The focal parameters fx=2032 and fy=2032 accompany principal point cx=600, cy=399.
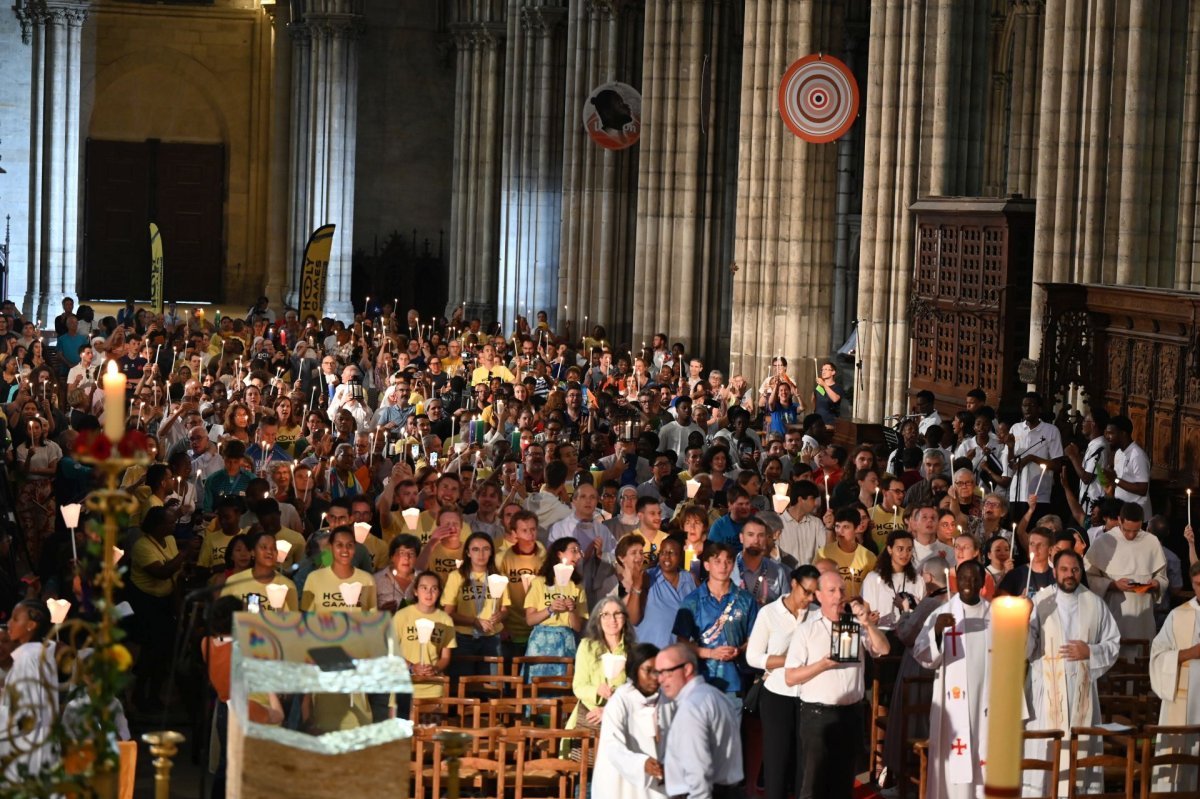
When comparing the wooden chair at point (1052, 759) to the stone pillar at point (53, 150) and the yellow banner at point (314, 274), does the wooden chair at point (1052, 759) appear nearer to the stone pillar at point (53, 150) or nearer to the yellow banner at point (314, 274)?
the yellow banner at point (314, 274)

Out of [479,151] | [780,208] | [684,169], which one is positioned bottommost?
[780,208]

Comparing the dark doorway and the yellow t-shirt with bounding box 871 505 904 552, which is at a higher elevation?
the dark doorway

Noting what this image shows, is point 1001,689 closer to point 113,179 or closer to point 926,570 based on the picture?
point 926,570

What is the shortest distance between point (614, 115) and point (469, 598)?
19.9 m

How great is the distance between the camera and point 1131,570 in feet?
43.9

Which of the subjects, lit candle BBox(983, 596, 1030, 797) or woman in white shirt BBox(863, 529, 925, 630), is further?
woman in white shirt BBox(863, 529, 925, 630)

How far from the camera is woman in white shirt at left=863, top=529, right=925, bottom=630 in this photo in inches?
492

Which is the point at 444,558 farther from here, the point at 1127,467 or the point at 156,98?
the point at 156,98

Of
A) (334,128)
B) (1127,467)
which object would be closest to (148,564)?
(1127,467)

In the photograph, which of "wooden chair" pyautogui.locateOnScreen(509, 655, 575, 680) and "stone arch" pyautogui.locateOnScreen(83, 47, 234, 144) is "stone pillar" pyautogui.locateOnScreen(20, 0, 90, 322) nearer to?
"stone arch" pyautogui.locateOnScreen(83, 47, 234, 144)

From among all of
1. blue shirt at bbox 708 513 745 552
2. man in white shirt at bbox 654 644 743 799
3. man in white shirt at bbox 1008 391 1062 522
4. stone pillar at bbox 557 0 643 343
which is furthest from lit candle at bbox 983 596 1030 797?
stone pillar at bbox 557 0 643 343

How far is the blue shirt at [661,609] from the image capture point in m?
12.0

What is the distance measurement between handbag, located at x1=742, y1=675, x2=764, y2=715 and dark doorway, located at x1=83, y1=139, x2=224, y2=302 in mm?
37926

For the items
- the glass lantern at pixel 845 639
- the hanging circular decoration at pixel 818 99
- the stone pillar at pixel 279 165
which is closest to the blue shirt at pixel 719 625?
the glass lantern at pixel 845 639
